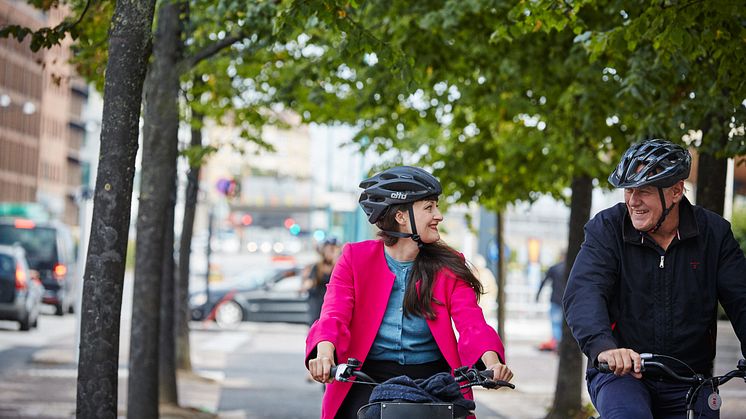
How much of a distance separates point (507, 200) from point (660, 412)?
11493mm

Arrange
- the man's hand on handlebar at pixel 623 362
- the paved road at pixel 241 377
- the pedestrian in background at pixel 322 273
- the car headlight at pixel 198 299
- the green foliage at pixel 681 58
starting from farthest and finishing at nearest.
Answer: the car headlight at pixel 198 299, the pedestrian in background at pixel 322 273, the paved road at pixel 241 377, the green foliage at pixel 681 58, the man's hand on handlebar at pixel 623 362

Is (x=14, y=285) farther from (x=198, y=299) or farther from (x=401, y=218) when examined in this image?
(x=401, y=218)

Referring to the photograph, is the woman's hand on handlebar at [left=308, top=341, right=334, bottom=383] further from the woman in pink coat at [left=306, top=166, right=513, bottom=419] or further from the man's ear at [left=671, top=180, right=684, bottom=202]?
the man's ear at [left=671, top=180, right=684, bottom=202]

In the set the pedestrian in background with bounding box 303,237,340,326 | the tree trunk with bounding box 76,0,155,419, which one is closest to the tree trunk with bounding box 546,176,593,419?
the pedestrian in background with bounding box 303,237,340,326

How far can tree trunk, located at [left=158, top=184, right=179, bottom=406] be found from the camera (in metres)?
15.0

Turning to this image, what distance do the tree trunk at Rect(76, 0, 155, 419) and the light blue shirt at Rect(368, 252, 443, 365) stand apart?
187cm

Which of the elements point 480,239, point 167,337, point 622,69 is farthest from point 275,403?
point 480,239

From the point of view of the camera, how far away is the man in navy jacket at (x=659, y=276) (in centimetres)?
545

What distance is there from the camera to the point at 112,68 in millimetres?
7137

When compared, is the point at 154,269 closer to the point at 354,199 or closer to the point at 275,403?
the point at 275,403

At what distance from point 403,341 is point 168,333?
1028cm

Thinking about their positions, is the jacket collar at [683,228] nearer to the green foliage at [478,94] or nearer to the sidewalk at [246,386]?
the green foliage at [478,94]

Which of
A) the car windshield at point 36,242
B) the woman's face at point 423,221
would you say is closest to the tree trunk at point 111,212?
the woman's face at point 423,221

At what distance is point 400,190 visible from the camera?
5812 mm
